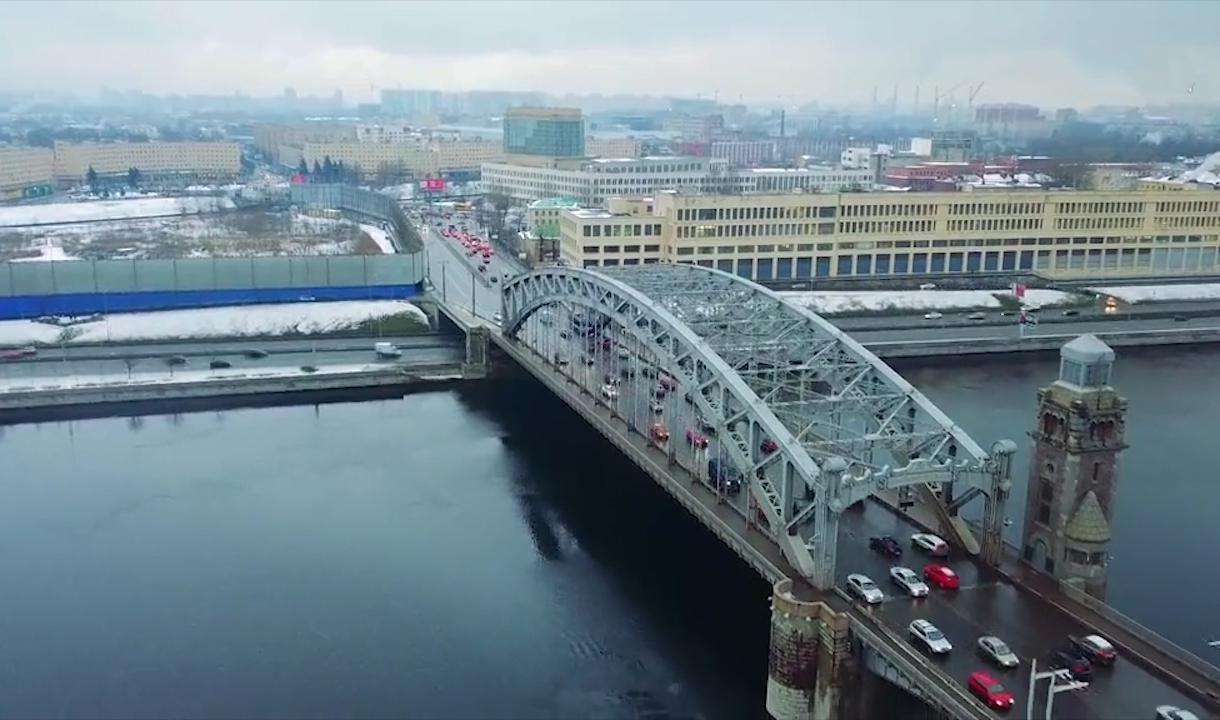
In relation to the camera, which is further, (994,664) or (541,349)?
(541,349)

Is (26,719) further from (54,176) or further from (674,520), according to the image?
(54,176)

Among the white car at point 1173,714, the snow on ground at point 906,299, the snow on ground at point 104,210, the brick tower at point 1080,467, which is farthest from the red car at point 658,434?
the snow on ground at point 104,210

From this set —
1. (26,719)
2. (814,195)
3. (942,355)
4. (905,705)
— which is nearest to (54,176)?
(814,195)

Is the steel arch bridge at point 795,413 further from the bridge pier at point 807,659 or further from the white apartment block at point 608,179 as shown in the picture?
the white apartment block at point 608,179

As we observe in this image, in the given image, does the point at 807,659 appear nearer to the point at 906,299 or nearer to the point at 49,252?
the point at 906,299

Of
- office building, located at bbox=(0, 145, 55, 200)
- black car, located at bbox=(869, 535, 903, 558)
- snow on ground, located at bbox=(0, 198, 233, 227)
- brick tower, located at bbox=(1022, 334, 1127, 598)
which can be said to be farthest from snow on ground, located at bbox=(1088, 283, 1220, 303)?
office building, located at bbox=(0, 145, 55, 200)
